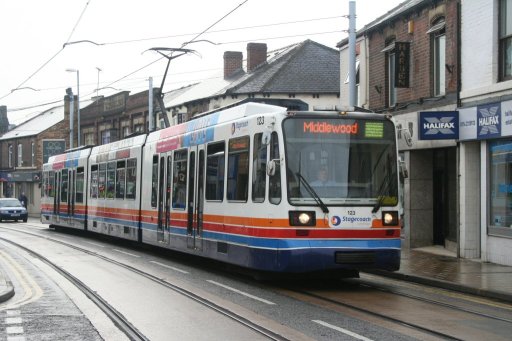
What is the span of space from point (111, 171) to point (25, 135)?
45.5m

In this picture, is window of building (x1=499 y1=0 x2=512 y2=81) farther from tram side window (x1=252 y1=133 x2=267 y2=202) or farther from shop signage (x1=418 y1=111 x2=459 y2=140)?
tram side window (x1=252 y1=133 x2=267 y2=202)

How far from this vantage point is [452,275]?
48.7 feet

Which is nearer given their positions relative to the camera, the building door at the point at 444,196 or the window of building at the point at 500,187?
the window of building at the point at 500,187

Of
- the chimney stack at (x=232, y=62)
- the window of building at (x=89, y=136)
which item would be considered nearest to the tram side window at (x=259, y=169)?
the chimney stack at (x=232, y=62)

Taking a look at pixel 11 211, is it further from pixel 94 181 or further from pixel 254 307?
pixel 254 307

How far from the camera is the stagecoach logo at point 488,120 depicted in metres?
16.9

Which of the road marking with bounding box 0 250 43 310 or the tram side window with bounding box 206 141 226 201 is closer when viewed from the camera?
the road marking with bounding box 0 250 43 310

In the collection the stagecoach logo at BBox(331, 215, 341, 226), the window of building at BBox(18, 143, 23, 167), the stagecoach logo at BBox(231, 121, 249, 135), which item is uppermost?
the window of building at BBox(18, 143, 23, 167)

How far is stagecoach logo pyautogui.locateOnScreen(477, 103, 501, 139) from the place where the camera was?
55.6 ft

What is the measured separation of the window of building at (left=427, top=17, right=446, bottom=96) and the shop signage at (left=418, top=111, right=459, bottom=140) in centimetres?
166

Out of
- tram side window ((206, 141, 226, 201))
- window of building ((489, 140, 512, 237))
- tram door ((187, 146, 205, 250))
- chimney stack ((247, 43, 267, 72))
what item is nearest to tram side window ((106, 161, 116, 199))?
tram door ((187, 146, 205, 250))

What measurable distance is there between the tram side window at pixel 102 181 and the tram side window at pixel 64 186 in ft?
17.1

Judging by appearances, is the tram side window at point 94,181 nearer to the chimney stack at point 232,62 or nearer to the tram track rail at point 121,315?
Result: the tram track rail at point 121,315

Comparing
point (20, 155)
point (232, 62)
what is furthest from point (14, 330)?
point (20, 155)
